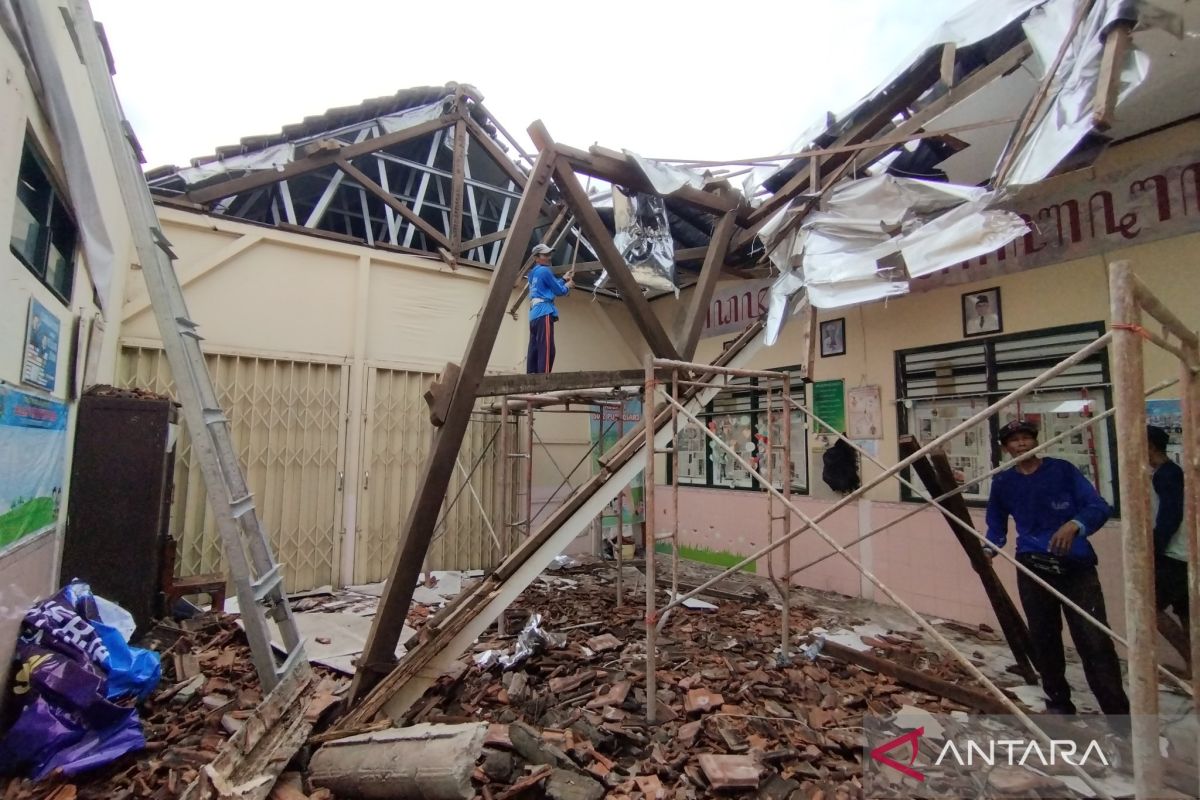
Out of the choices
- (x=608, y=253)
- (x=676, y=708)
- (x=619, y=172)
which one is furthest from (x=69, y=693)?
(x=619, y=172)

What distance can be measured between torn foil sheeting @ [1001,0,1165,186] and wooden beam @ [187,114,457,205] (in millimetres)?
6958

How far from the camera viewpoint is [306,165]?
685 cm

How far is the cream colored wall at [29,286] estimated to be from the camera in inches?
106

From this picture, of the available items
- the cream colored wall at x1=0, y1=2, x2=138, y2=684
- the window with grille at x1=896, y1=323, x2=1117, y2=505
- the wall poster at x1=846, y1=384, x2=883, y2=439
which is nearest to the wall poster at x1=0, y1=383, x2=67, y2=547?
the cream colored wall at x1=0, y1=2, x2=138, y2=684

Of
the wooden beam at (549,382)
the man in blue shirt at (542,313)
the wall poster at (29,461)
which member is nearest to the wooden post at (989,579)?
the wooden beam at (549,382)

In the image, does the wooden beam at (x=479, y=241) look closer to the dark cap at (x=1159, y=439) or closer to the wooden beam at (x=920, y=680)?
the wooden beam at (x=920, y=680)

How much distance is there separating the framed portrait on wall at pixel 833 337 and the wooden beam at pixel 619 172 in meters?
2.62

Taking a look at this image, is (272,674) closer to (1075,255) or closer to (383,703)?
(383,703)

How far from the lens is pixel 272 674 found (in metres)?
3.44

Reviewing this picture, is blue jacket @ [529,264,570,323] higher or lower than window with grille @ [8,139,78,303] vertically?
higher

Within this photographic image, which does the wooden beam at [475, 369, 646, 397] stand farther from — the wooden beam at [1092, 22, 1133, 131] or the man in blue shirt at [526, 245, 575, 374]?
the wooden beam at [1092, 22, 1133, 131]

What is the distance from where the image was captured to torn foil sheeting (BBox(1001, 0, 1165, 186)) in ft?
9.86

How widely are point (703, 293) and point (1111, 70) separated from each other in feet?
8.80

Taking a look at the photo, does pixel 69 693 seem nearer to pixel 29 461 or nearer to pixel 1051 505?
pixel 29 461
